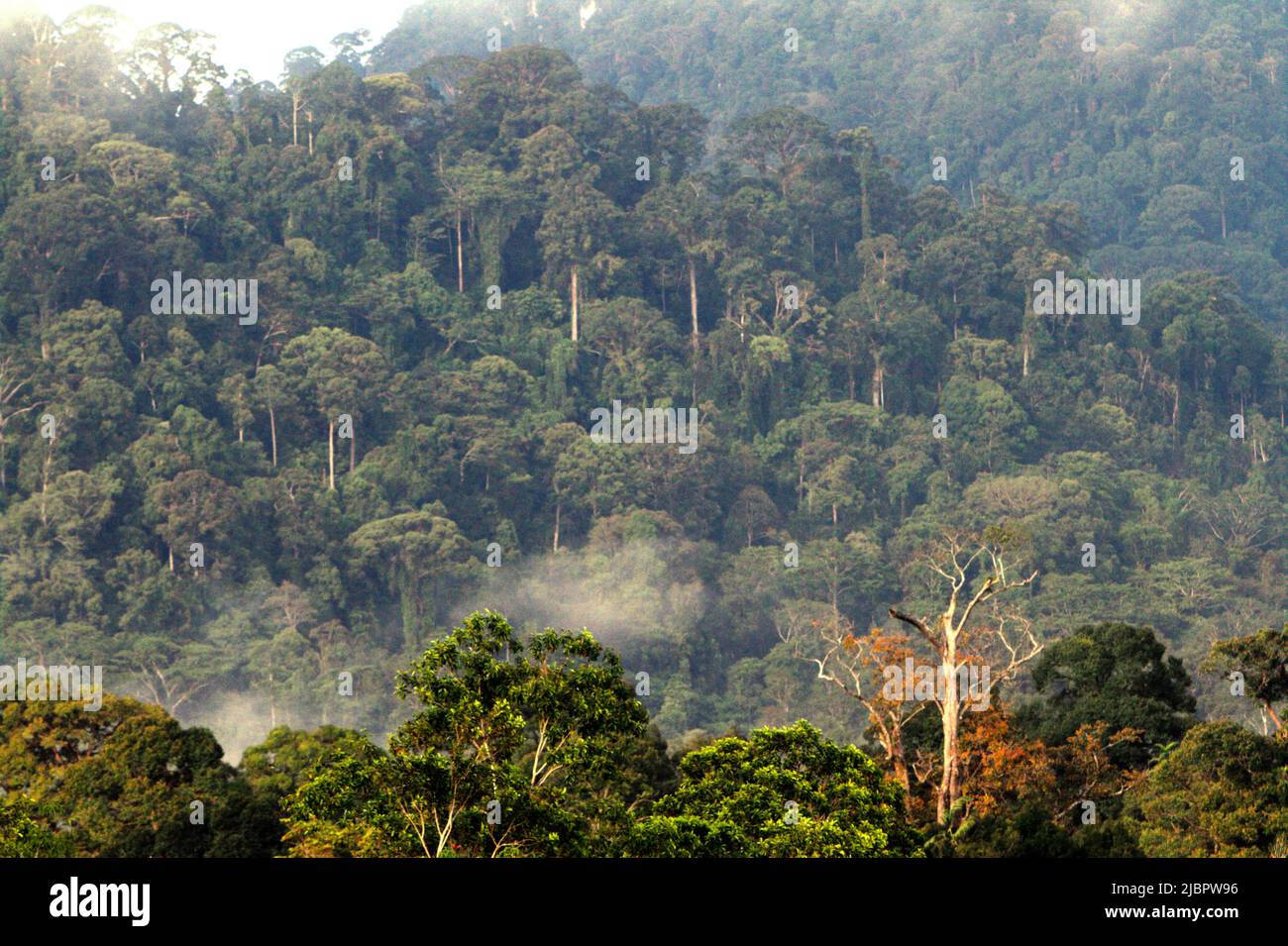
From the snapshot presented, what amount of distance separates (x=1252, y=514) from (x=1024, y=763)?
56.6m

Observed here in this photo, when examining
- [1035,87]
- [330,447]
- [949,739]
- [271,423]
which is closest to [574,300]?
[330,447]

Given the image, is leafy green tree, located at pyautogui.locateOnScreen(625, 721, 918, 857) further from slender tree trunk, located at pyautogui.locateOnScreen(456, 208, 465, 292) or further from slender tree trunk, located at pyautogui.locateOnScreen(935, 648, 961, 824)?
slender tree trunk, located at pyautogui.locateOnScreen(456, 208, 465, 292)

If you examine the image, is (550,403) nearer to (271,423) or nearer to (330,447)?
(330,447)

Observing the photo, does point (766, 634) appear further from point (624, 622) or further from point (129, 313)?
point (129, 313)

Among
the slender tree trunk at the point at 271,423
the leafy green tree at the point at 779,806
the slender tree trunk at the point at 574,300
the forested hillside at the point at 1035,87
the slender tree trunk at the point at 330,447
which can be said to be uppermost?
the forested hillside at the point at 1035,87

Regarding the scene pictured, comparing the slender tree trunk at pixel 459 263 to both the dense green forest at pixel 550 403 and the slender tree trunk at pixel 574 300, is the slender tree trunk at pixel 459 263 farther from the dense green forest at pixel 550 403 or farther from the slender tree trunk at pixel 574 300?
the slender tree trunk at pixel 574 300

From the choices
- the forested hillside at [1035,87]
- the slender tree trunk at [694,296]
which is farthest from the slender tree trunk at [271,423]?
the forested hillside at [1035,87]

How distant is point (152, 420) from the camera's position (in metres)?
82.4

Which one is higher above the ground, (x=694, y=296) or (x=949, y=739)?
(x=694, y=296)

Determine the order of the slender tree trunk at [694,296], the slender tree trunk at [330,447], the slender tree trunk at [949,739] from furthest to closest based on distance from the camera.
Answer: the slender tree trunk at [694,296] < the slender tree trunk at [330,447] < the slender tree trunk at [949,739]

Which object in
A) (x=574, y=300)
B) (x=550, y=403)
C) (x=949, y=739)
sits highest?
(x=574, y=300)

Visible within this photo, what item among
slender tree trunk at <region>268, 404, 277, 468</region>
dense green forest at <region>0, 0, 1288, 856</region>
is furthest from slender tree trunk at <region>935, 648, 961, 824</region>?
slender tree trunk at <region>268, 404, 277, 468</region>

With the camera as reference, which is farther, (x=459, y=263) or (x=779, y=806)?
(x=459, y=263)
